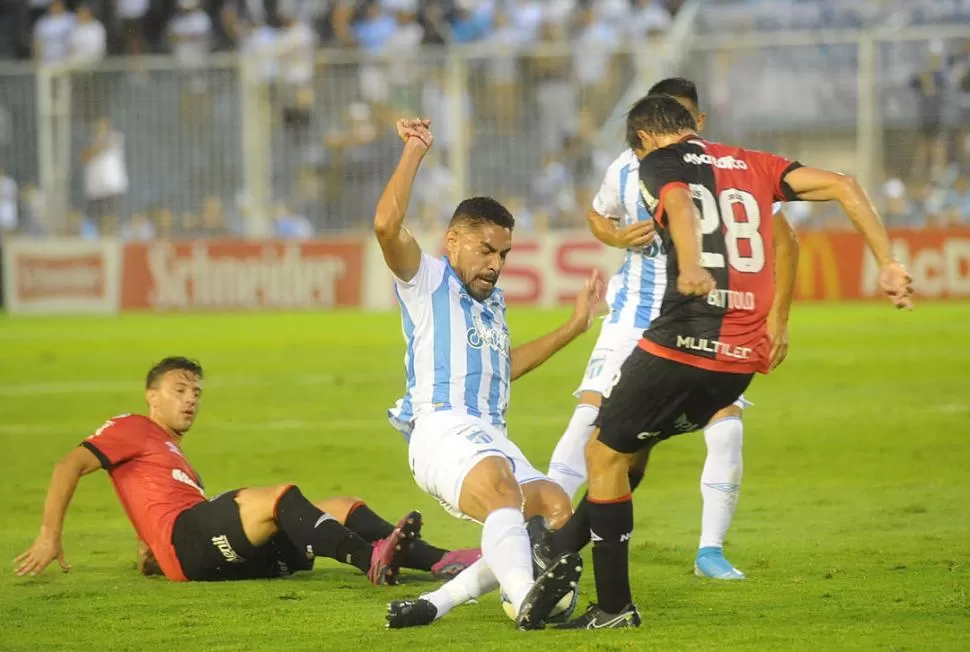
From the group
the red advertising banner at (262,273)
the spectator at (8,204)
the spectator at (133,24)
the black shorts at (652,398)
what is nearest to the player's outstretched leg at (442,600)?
the black shorts at (652,398)

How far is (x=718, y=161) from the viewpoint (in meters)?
5.68

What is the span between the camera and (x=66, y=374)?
16594mm

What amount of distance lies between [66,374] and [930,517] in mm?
10788

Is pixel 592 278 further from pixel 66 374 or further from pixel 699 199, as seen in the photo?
pixel 66 374

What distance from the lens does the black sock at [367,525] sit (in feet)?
22.7

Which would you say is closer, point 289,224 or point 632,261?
point 632,261

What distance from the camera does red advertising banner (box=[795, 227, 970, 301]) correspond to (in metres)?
22.0

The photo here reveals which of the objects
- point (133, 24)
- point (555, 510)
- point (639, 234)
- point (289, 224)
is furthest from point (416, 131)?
point (133, 24)

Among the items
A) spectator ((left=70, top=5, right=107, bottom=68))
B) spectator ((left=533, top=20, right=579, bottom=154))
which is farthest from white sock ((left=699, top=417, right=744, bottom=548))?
spectator ((left=70, top=5, right=107, bottom=68))

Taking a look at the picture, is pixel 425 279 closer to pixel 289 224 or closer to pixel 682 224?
pixel 682 224

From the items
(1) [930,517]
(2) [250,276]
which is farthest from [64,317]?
(1) [930,517]

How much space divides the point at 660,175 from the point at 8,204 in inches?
855

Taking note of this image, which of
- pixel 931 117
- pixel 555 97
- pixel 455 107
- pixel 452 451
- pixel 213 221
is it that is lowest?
pixel 452 451

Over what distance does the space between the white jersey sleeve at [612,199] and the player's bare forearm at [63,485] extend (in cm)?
259
